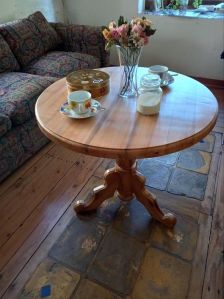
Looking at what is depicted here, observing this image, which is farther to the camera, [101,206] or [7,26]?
[7,26]

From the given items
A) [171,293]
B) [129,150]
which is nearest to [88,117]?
[129,150]

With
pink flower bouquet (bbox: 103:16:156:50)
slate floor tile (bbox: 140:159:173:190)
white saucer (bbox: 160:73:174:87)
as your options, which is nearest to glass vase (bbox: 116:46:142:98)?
pink flower bouquet (bbox: 103:16:156:50)

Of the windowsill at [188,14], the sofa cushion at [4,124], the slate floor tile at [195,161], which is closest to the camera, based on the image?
the sofa cushion at [4,124]

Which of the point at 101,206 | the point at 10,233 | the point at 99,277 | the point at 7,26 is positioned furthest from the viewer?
the point at 7,26

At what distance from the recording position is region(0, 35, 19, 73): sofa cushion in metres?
1.94

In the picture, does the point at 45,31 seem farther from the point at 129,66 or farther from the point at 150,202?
the point at 150,202

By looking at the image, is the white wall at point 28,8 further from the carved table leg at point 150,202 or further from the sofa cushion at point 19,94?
the carved table leg at point 150,202

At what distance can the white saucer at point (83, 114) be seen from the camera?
1.06 metres

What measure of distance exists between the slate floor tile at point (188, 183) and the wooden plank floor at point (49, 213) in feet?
0.19

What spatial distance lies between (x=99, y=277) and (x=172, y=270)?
1.08 ft

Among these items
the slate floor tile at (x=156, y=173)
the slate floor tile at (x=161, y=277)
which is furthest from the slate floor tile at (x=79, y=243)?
the slate floor tile at (x=156, y=173)

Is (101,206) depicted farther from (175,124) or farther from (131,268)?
→ (175,124)

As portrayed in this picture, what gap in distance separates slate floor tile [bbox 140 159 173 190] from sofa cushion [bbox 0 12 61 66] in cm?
136

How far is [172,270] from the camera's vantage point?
3.72 ft
